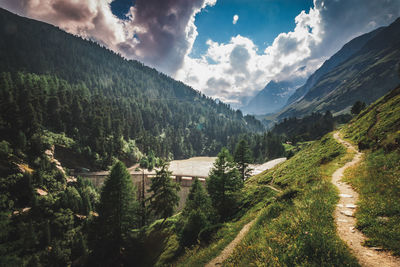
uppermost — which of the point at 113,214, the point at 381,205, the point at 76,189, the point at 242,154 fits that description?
the point at 242,154

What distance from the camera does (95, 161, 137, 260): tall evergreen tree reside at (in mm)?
30000

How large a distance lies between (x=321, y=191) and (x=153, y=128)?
175611mm

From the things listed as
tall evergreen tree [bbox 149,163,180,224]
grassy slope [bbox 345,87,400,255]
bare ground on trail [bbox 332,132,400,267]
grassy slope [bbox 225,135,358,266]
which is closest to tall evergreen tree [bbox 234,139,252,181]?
tall evergreen tree [bbox 149,163,180,224]

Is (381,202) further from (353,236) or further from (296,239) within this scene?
(296,239)

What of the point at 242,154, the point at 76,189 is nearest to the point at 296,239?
the point at 242,154

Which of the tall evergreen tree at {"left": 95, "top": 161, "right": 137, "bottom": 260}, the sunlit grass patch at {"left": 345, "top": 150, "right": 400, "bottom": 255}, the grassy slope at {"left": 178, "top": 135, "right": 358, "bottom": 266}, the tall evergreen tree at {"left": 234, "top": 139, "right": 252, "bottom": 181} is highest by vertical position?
the tall evergreen tree at {"left": 234, "top": 139, "right": 252, "bottom": 181}

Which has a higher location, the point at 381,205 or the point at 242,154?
the point at 242,154

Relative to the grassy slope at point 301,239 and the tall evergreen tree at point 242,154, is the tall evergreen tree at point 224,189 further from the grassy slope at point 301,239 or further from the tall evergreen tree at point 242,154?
the tall evergreen tree at point 242,154

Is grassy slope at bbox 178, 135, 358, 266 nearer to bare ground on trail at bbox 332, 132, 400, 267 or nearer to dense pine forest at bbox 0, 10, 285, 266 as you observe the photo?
bare ground on trail at bbox 332, 132, 400, 267

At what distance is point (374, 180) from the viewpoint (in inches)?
432

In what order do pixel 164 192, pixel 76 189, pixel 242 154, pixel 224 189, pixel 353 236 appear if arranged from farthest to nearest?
pixel 76 189 → pixel 242 154 → pixel 164 192 → pixel 224 189 → pixel 353 236

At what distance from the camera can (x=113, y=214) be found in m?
30.4

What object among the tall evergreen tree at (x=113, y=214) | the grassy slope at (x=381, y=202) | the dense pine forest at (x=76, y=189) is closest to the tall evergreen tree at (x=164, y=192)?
the dense pine forest at (x=76, y=189)

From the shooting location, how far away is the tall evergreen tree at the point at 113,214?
30000 mm
